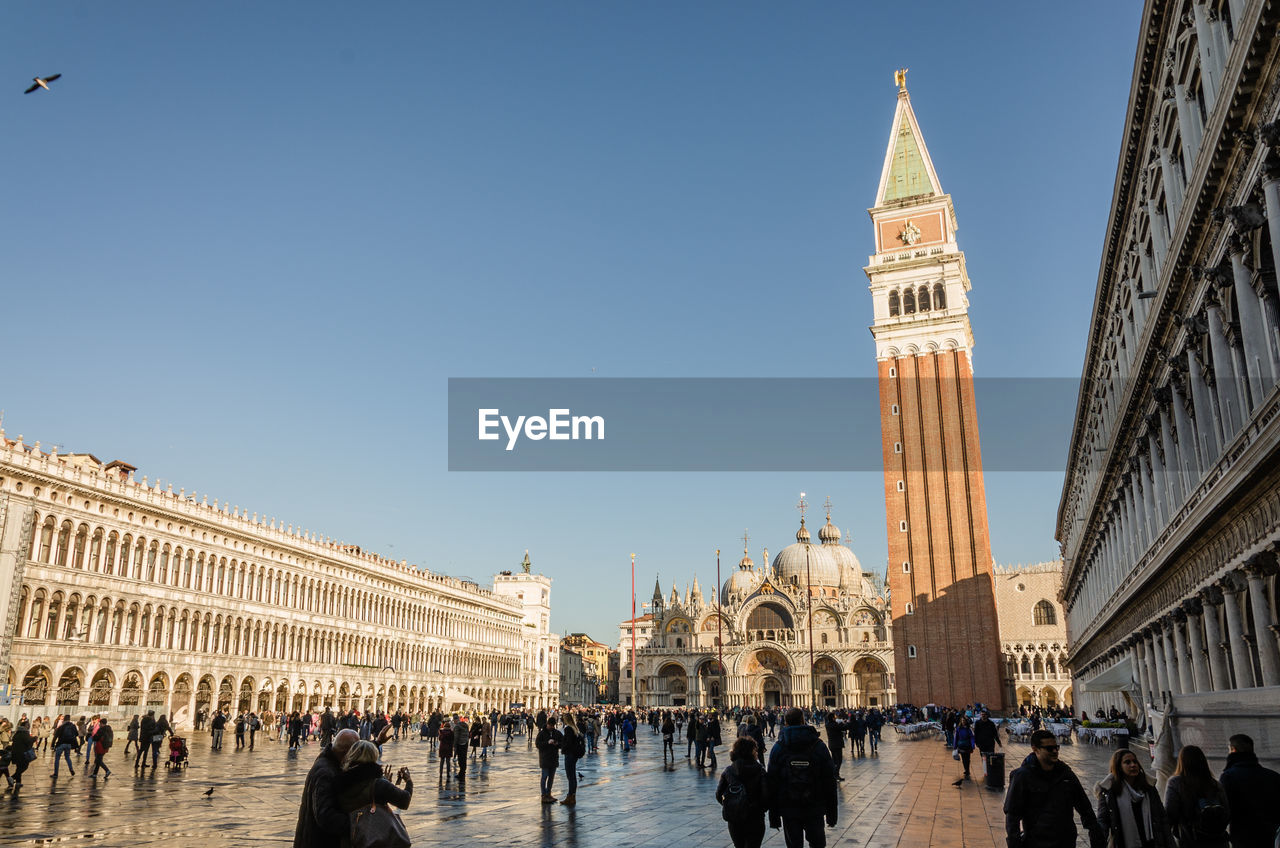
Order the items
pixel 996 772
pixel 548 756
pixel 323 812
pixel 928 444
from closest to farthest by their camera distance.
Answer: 1. pixel 323 812
2. pixel 548 756
3. pixel 996 772
4. pixel 928 444

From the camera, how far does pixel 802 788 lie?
8.02 metres

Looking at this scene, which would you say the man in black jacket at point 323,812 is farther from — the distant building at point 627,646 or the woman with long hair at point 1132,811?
the distant building at point 627,646

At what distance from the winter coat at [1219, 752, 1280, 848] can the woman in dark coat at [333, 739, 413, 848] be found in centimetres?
571

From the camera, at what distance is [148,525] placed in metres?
46.2

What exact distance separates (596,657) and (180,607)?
10275cm

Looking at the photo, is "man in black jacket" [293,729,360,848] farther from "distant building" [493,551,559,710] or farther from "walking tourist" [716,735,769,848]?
"distant building" [493,551,559,710]

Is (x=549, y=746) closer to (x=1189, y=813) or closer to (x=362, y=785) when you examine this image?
(x=362, y=785)

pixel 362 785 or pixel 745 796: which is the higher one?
pixel 362 785

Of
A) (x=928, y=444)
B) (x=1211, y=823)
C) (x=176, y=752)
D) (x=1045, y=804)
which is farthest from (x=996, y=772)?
(x=928, y=444)

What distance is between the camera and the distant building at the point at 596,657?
5487 inches

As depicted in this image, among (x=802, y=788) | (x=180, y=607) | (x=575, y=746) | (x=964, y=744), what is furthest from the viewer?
(x=180, y=607)

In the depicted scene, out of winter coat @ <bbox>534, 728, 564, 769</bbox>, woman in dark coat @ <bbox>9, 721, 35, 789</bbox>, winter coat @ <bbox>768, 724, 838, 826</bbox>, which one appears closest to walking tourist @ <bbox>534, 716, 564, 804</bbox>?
winter coat @ <bbox>534, 728, 564, 769</bbox>

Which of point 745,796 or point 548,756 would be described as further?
point 548,756

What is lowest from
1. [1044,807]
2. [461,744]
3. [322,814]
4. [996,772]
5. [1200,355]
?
[996,772]
